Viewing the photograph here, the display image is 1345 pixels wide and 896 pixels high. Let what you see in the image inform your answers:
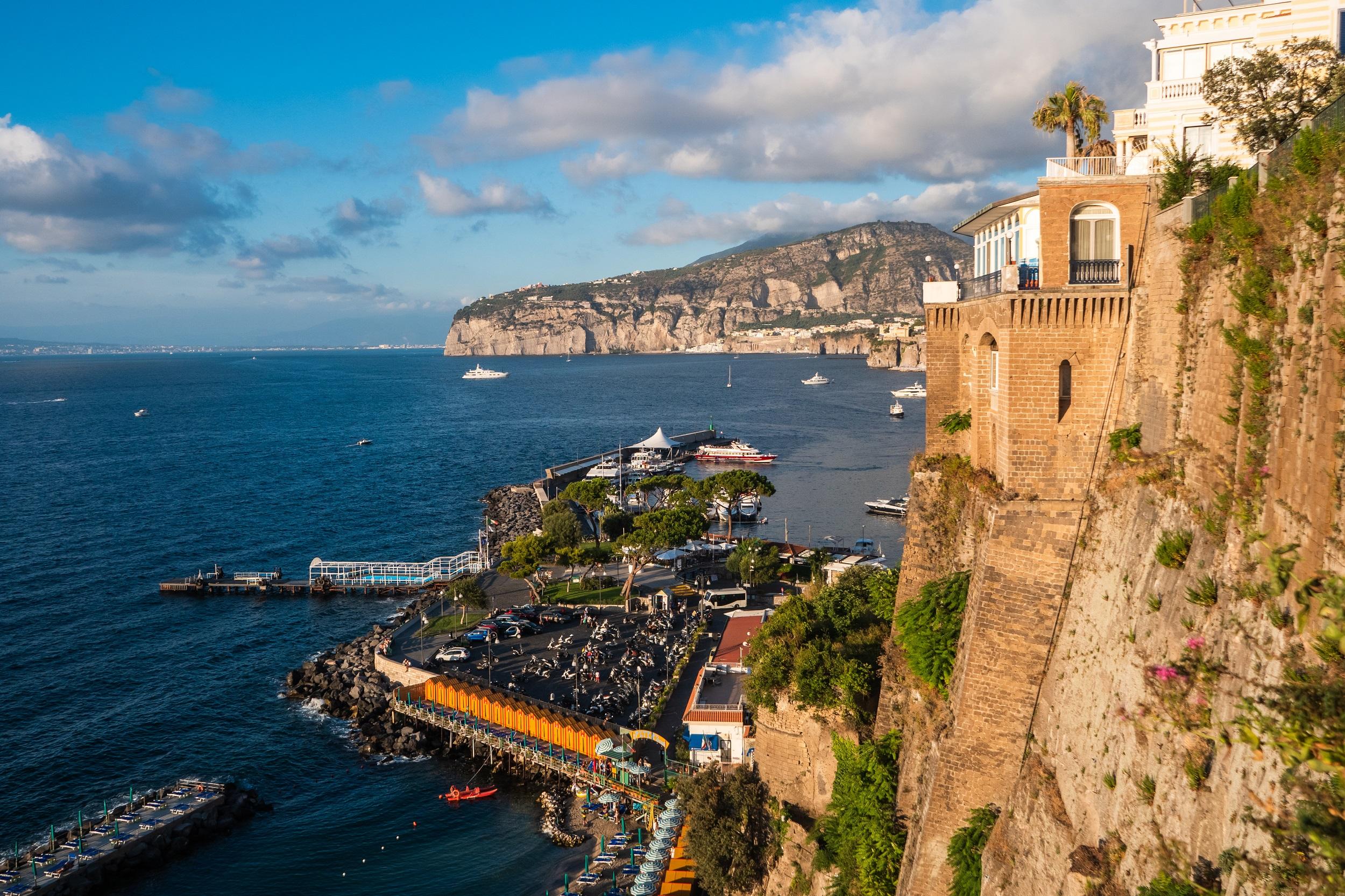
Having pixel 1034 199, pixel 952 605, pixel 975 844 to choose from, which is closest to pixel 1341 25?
pixel 1034 199

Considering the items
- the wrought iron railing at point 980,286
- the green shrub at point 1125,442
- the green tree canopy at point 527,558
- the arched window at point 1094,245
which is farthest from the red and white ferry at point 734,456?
the green shrub at point 1125,442

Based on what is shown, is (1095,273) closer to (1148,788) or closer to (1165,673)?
(1165,673)

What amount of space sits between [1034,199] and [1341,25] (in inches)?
297

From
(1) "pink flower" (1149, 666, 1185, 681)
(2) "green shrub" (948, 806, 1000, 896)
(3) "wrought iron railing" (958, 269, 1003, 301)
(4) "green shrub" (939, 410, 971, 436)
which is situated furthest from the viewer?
(4) "green shrub" (939, 410, 971, 436)

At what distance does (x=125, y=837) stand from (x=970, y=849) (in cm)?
2326

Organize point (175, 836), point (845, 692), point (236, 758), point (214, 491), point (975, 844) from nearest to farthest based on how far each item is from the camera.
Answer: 1. point (975, 844)
2. point (845, 692)
3. point (175, 836)
4. point (236, 758)
5. point (214, 491)

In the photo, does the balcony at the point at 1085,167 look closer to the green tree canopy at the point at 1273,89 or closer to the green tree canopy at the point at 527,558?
the green tree canopy at the point at 1273,89

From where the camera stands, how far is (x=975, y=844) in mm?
12906

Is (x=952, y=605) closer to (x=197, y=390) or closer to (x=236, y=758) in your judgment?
(x=236, y=758)

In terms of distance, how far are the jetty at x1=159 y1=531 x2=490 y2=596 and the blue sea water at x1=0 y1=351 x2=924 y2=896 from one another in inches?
45.8

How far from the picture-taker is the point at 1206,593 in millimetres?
8906

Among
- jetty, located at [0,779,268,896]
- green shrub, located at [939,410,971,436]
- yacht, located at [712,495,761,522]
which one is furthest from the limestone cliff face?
yacht, located at [712,495,761,522]

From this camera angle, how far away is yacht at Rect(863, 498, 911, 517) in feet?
197

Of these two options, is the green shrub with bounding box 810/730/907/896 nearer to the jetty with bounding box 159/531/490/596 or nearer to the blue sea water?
the blue sea water
